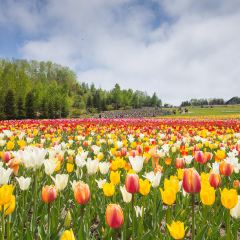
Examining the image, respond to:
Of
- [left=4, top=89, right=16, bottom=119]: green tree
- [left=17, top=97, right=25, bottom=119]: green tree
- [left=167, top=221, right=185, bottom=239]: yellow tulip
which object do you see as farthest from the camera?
[left=17, top=97, right=25, bottom=119]: green tree

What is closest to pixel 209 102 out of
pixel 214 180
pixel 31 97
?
pixel 31 97

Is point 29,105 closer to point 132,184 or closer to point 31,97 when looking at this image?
point 31,97

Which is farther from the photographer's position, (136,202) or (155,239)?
(136,202)

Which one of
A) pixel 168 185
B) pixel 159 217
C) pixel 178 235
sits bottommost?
pixel 159 217

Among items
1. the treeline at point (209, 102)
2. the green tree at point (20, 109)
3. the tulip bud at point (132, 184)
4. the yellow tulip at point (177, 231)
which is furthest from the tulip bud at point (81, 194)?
the treeline at point (209, 102)

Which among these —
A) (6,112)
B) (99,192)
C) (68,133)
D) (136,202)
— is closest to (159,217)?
(136,202)

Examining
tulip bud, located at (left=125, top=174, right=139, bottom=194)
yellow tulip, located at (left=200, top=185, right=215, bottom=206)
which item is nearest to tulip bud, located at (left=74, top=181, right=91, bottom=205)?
tulip bud, located at (left=125, top=174, right=139, bottom=194)

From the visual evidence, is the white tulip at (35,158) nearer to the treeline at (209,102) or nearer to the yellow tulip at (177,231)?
the yellow tulip at (177,231)

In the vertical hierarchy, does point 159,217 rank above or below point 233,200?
below

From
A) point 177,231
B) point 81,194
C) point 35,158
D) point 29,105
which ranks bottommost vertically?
point 177,231

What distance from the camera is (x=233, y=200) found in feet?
6.25

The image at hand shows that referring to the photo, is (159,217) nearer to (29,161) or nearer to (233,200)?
(233,200)

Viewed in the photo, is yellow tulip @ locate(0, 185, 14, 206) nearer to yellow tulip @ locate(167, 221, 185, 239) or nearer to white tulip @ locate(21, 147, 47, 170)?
yellow tulip @ locate(167, 221, 185, 239)

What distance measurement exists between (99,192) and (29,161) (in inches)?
35.7
